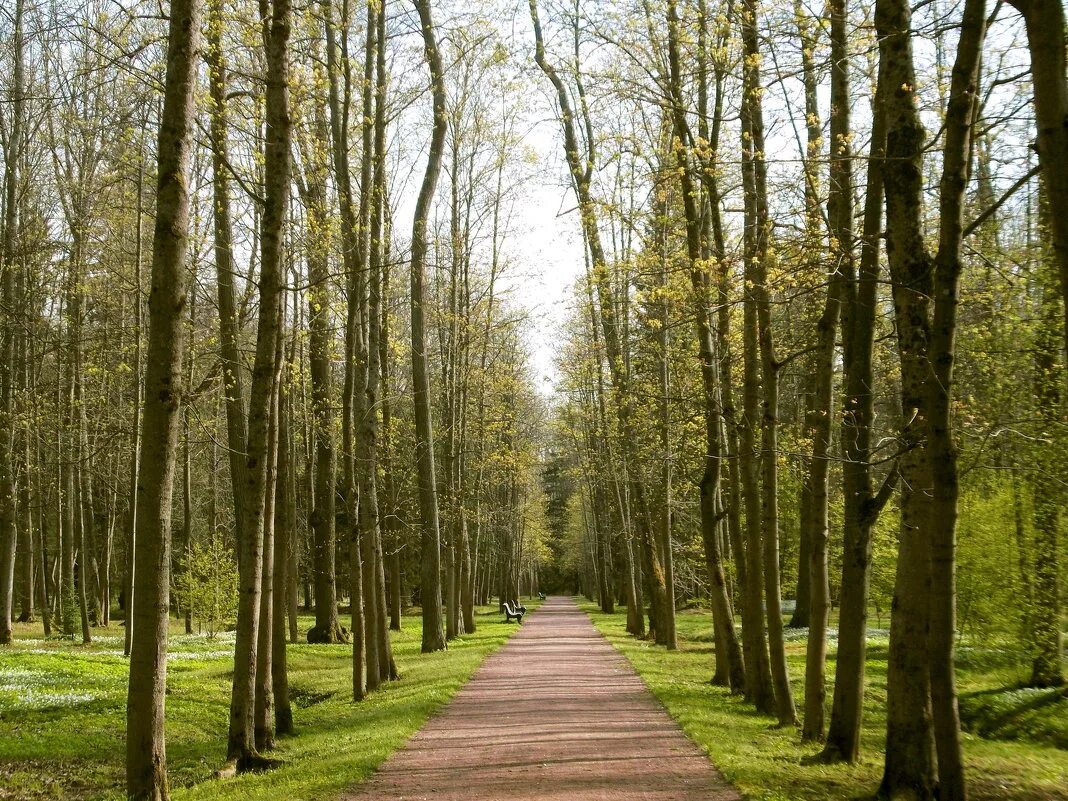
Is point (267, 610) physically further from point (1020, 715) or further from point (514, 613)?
point (514, 613)

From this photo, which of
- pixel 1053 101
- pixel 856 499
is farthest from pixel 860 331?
pixel 1053 101

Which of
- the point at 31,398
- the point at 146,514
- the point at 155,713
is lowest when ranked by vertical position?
the point at 155,713

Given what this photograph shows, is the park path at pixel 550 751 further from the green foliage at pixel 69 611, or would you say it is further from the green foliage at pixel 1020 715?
the green foliage at pixel 69 611

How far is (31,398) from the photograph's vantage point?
21.5m

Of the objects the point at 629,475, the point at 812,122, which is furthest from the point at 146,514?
the point at 629,475

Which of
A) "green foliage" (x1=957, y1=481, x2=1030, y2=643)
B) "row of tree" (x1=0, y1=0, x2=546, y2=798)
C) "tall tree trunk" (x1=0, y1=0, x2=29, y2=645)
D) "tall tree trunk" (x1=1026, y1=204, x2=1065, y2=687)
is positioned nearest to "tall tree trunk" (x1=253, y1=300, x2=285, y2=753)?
"row of tree" (x1=0, y1=0, x2=546, y2=798)

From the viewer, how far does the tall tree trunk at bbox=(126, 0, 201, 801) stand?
666 cm

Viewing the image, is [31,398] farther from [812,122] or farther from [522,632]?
[812,122]

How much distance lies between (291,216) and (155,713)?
31.9ft

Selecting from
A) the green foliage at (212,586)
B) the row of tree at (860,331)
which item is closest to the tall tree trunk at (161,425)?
the row of tree at (860,331)

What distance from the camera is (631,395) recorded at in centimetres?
1447

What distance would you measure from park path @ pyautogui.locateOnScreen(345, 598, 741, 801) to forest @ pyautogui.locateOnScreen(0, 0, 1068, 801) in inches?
4.0

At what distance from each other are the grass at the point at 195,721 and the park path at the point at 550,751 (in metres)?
0.41

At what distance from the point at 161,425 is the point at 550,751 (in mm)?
5079
